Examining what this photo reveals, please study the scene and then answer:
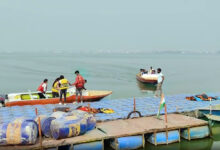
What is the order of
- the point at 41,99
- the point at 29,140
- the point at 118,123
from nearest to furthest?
the point at 29,140, the point at 118,123, the point at 41,99

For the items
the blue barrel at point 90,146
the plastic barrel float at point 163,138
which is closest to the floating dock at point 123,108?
the plastic barrel float at point 163,138

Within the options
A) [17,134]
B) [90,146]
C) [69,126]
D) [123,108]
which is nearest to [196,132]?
[123,108]

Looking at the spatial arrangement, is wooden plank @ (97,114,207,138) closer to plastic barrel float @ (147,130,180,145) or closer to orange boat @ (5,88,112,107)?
plastic barrel float @ (147,130,180,145)

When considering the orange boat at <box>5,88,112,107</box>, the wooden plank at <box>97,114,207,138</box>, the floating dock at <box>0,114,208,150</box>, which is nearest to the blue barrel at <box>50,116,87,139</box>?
the floating dock at <box>0,114,208,150</box>

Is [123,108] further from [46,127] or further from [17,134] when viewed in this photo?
[17,134]

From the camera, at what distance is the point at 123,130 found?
10.3 m

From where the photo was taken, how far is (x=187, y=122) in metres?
11.5

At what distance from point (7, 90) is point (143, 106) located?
2335 centimetres

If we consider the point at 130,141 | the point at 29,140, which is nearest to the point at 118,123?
the point at 130,141

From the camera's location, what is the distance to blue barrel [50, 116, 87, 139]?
9.02 metres

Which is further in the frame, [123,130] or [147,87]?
[147,87]

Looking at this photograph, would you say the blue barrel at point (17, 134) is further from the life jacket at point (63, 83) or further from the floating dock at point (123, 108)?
the life jacket at point (63, 83)

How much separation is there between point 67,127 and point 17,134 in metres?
1.63

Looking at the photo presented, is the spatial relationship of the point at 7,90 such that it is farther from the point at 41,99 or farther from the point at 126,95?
the point at 41,99
